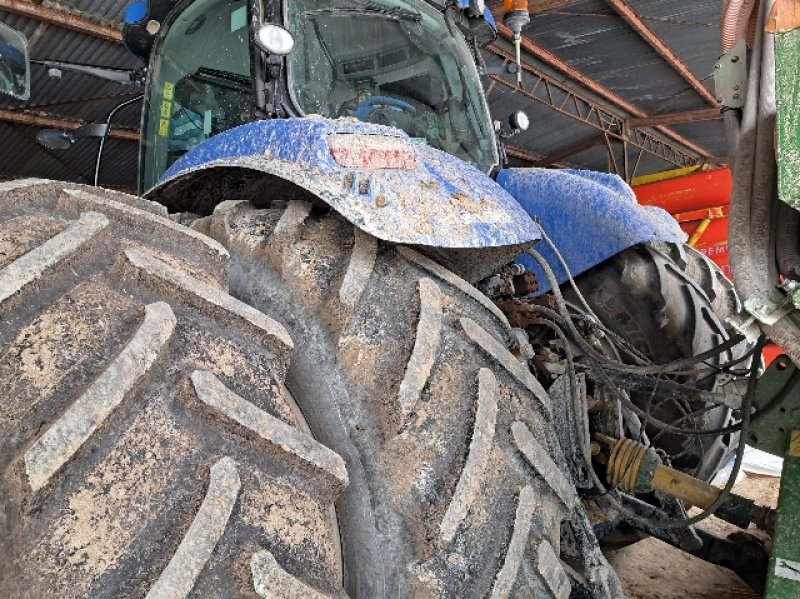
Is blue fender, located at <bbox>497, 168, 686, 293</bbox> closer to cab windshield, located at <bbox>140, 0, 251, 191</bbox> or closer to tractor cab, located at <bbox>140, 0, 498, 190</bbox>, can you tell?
tractor cab, located at <bbox>140, 0, 498, 190</bbox>

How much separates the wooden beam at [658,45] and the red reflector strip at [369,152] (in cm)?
771

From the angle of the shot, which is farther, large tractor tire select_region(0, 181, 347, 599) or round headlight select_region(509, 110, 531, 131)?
round headlight select_region(509, 110, 531, 131)

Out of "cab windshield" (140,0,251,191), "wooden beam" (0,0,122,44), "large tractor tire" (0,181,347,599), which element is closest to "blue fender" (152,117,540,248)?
"large tractor tire" (0,181,347,599)

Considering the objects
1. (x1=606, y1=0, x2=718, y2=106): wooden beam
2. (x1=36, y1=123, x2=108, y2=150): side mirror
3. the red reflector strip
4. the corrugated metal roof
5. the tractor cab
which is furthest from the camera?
(x1=606, y1=0, x2=718, y2=106): wooden beam

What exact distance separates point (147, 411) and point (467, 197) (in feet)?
2.47

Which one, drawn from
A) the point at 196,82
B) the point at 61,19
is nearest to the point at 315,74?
the point at 196,82

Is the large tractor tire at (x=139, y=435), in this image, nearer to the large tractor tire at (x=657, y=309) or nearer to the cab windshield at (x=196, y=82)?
the cab windshield at (x=196, y=82)

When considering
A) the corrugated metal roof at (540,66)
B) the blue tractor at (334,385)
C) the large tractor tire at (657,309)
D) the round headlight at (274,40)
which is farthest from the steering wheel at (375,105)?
the corrugated metal roof at (540,66)

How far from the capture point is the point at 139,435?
32.0 inches

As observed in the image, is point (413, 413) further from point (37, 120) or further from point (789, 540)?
point (37, 120)

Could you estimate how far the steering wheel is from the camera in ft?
7.16

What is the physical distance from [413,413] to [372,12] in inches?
67.0

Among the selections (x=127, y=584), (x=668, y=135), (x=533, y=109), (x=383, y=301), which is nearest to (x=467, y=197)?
(x=383, y=301)

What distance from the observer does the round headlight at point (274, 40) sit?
1.70 meters
